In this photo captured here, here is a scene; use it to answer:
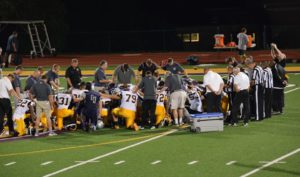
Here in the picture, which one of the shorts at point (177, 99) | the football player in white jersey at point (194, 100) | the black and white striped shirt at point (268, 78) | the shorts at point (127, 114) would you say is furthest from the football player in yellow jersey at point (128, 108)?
the black and white striped shirt at point (268, 78)

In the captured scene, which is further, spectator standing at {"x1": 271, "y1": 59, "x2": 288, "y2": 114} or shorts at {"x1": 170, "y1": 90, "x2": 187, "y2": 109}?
spectator standing at {"x1": 271, "y1": 59, "x2": 288, "y2": 114}

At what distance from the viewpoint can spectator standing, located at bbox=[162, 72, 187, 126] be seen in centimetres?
2433

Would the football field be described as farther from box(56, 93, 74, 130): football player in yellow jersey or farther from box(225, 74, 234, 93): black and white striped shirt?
box(225, 74, 234, 93): black and white striped shirt

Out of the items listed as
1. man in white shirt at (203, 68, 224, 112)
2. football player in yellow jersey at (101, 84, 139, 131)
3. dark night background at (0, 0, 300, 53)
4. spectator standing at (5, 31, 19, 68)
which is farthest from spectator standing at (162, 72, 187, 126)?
dark night background at (0, 0, 300, 53)

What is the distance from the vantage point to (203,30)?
5444 centimetres

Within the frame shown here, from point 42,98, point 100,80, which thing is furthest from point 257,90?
point 42,98

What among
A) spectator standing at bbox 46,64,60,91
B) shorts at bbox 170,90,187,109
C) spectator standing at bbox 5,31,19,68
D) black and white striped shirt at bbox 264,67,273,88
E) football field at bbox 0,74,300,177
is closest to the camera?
football field at bbox 0,74,300,177

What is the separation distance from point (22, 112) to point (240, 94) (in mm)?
5707

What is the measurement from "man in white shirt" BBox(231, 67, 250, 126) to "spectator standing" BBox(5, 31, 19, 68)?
22.3 meters

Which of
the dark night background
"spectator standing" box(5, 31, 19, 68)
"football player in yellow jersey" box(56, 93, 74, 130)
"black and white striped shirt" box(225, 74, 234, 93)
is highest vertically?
the dark night background

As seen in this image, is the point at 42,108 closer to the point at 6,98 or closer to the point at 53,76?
the point at 6,98

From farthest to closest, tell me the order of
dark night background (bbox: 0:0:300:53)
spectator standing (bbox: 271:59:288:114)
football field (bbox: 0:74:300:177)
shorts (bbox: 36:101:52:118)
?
dark night background (bbox: 0:0:300:53) < spectator standing (bbox: 271:59:288:114) < shorts (bbox: 36:101:52:118) < football field (bbox: 0:74:300:177)

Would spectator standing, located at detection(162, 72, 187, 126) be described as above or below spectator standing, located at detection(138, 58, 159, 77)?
below

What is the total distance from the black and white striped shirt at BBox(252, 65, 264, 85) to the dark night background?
28.2 meters
